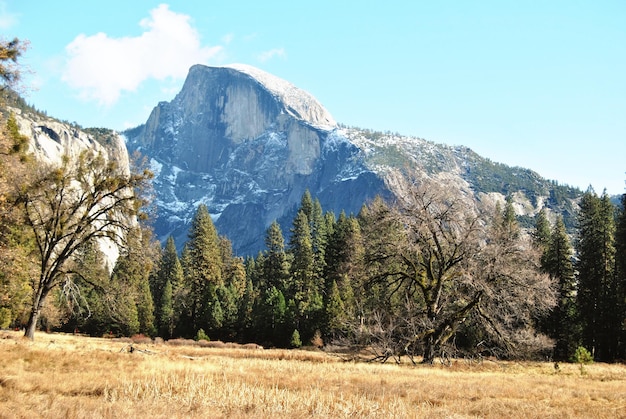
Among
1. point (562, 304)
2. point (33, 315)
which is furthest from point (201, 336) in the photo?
point (562, 304)

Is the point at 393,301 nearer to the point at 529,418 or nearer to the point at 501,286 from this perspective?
the point at 501,286

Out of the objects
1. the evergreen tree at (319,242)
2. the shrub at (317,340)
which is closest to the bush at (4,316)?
the shrub at (317,340)

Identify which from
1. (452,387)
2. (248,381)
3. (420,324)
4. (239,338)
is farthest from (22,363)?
(239,338)

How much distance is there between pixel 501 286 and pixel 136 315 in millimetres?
46134

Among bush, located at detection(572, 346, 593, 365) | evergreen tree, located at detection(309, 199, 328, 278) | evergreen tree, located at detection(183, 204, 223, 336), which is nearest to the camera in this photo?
bush, located at detection(572, 346, 593, 365)

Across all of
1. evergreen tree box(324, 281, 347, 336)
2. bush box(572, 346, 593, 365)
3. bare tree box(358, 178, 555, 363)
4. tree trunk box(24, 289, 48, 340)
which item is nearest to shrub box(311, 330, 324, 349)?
evergreen tree box(324, 281, 347, 336)

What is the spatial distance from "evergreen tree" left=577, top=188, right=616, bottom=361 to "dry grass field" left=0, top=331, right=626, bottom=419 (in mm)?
33563

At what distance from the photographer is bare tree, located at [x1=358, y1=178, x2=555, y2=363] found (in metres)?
20.1

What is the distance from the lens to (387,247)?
2223 centimetres

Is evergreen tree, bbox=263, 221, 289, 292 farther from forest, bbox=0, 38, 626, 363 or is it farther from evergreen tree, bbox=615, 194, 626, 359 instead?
evergreen tree, bbox=615, 194, 626, 359

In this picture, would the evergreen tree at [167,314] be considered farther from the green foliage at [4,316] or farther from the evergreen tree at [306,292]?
the green foliage at [4,316]

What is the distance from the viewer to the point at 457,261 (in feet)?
70.2

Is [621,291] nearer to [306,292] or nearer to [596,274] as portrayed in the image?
[596,274]

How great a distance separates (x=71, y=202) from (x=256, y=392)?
16.2 m
